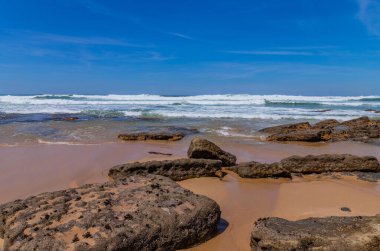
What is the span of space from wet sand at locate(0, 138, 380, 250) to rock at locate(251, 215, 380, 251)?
0.32m

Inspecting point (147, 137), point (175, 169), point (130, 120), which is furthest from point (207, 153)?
point (130, 120)

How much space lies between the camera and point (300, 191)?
4.40 meters

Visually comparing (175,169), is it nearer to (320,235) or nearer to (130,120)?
(320,235)

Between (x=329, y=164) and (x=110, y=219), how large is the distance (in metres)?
4.09

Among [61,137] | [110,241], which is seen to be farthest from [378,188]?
[61,137]

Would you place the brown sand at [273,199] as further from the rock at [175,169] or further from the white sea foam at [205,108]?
the white sea foam at [205,108]

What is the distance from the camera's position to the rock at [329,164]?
5422mm

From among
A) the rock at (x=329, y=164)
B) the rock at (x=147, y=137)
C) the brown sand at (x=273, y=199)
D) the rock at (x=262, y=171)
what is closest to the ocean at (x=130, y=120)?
the rock at (x=147, y=137)

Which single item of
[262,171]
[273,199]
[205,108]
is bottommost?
[273,199]

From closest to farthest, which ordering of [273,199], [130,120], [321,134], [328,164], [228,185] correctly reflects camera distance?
[273,199]
[228,185]
[328,164]
[321,134]
[130,120]

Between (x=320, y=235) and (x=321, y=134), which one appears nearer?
(x=320, y=235)

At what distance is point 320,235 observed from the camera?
2.57 m

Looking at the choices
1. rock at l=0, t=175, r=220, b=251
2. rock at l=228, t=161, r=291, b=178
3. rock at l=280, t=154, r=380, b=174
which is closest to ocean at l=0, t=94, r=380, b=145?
rock at l=280, t=154, r=380, b=174

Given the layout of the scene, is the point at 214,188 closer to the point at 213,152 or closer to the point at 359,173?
the point at 213,152
